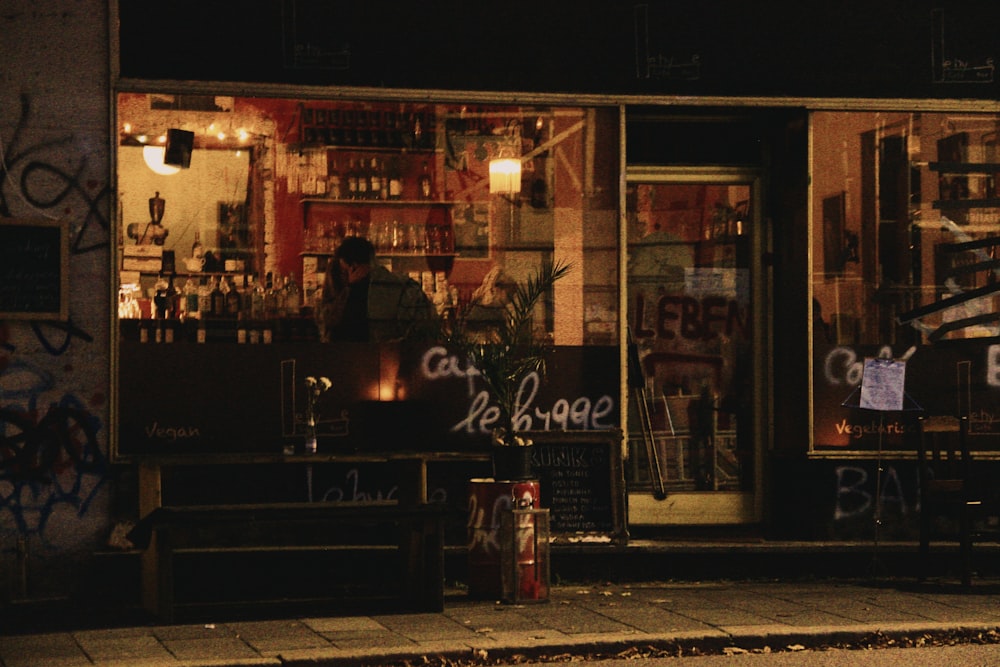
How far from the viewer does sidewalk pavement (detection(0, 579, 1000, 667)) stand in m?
8.27

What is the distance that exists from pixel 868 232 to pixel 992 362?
135cm

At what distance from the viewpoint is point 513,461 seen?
33.4 ft

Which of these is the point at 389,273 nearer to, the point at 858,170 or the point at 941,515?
the point at 858,170

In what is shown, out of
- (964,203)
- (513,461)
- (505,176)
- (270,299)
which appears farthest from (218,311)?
(964,203)

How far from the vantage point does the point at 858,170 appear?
1184 cm

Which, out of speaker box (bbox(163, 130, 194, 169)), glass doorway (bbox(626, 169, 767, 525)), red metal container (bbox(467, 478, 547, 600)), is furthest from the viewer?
glass doorway (bbox(626, 169, 767, 525))

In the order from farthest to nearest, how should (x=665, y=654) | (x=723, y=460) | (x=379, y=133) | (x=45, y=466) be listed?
1. (x=723, y=460)
2. (x=379, y=133)
3. (x=45, y=466)
4. (x=665, y=654)

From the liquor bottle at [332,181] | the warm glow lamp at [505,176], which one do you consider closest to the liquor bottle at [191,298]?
the liquor bottle at [332,181]

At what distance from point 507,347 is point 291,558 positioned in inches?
81.4

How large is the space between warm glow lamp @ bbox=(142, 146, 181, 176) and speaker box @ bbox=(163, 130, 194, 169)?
3 centimetres

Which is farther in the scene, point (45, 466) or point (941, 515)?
point (941, 515)

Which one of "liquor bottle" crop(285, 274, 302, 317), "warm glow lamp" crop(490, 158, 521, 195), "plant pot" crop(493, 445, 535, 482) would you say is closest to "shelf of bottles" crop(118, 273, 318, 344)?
"liquor bottle" crop(285, 274, 302, 317)

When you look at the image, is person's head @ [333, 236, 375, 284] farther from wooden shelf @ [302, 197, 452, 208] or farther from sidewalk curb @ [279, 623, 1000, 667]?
sidewalk curb @ [279, 623, 1000, 667]

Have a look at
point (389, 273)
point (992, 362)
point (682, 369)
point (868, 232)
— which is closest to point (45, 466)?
point (389, 273)
